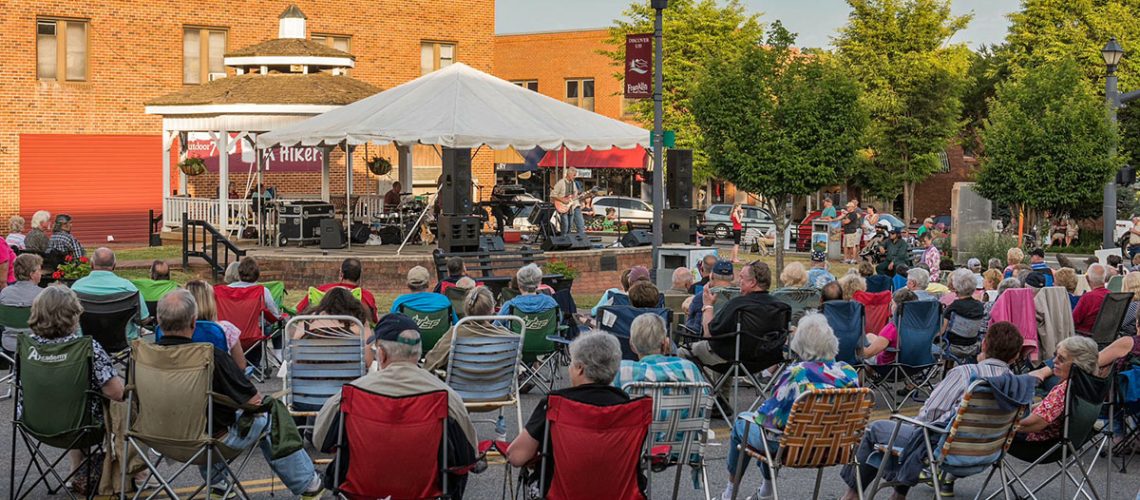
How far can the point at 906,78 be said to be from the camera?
49.3 meters

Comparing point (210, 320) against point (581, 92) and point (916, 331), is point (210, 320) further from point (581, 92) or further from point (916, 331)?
point (581, 92)

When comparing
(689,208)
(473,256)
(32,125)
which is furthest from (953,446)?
(32,125)

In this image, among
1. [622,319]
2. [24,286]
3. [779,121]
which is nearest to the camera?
[622,319]

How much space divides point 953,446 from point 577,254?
1626 cm

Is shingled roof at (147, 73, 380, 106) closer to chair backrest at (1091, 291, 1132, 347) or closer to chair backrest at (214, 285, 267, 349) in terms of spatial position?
chair backrest at (214, 285, 267, 349)

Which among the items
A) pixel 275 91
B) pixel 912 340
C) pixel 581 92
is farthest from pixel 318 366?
→ pixel 581 92

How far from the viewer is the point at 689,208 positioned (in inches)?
948

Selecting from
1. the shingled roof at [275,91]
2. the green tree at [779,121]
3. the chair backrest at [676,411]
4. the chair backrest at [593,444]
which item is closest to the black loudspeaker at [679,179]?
the green tree at [779,121]

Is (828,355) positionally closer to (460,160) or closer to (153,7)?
(460,160)

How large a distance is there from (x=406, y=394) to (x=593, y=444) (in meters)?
0.91

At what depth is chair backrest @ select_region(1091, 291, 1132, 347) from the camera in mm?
11633

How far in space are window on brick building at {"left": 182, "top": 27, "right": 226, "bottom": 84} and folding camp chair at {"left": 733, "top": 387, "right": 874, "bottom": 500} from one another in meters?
31.6

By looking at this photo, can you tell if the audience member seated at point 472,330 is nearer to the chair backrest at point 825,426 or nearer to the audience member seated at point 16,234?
the chair backrest at point 825,426

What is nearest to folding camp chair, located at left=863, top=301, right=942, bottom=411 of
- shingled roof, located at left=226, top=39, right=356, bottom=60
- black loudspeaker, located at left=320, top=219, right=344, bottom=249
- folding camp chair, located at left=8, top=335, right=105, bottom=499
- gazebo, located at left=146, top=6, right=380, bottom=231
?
folding camp chair, located at left=8, top=335, right=105, bottom=499
